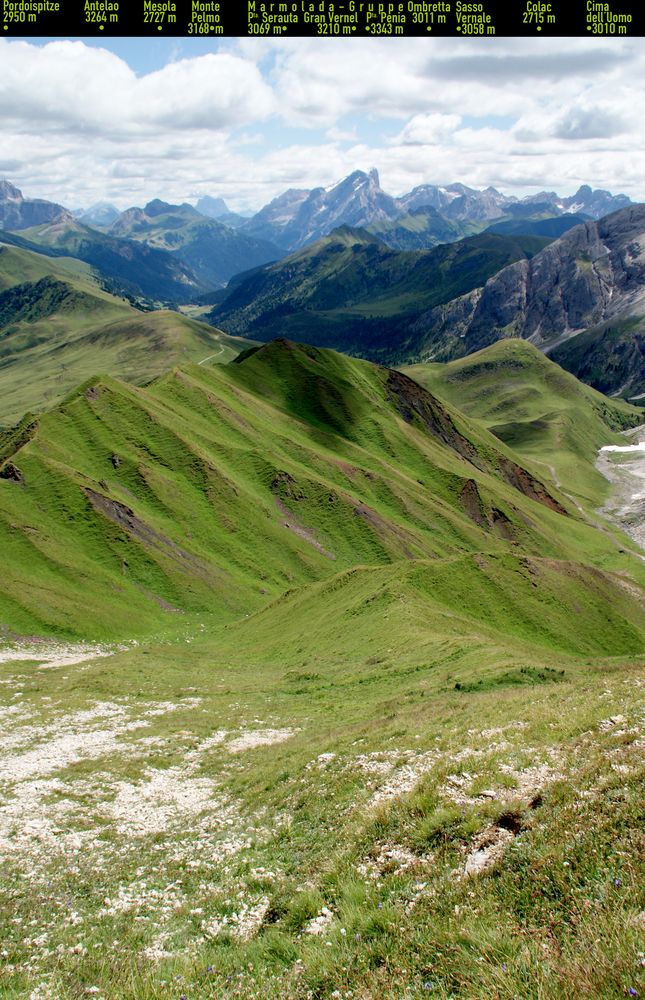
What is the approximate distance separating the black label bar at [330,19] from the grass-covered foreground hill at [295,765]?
30.6 metres

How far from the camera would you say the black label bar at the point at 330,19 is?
30.5 metres

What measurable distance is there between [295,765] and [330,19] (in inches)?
1346

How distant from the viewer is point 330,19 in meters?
30.9

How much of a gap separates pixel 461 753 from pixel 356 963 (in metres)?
10.2

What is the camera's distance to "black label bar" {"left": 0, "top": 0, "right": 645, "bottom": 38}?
30484mm

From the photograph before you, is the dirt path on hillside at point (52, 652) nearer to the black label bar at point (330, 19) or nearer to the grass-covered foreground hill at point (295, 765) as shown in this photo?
the grass-covered foreground hill at point (295, 765)

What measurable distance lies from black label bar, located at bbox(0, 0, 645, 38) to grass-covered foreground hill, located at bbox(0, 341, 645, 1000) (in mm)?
30618

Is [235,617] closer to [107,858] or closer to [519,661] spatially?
[519,661]

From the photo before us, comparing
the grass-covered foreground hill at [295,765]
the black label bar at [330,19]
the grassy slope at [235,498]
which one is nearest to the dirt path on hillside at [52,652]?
the grass-covered foreground hill at [295,765]

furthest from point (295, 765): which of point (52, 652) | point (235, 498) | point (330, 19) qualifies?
point (235, 498)

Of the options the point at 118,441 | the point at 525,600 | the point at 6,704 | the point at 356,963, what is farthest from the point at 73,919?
the point at 118,441

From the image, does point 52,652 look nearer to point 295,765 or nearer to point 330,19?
point 295,765

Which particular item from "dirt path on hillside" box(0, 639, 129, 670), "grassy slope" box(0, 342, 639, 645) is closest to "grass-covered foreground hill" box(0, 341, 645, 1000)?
"dirt path on hillside" box(0, 639, 129, 670)

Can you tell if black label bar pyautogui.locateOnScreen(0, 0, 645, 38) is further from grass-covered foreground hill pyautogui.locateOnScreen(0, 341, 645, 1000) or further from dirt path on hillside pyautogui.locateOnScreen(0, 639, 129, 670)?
dirt path on hillside pyautogui.locateOnScreen(0, 639, 129, 670)
